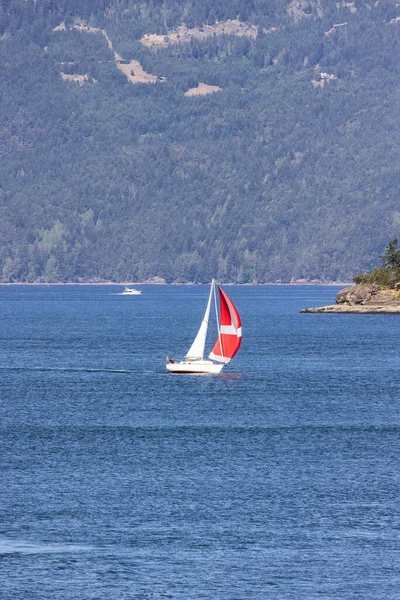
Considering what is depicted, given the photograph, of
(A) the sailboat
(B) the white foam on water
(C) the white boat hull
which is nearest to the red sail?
(A) the sailboat

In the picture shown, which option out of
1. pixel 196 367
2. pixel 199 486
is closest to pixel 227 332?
pixel 196 367

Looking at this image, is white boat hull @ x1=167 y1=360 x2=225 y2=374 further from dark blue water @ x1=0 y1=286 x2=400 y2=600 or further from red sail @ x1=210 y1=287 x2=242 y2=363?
Result: red sail @ x1=210 y1=287 x2=242 y2=363

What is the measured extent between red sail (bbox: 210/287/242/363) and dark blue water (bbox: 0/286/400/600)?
2.11 meters

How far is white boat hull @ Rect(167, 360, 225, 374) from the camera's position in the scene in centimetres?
11838

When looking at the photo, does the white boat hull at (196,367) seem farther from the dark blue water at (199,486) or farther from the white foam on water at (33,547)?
the white foam on water at (33,547)

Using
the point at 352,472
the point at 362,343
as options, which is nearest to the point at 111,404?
the point at 352,472

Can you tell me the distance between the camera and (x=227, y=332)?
11931 centimetres

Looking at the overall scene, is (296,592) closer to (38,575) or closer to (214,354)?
(38,575)

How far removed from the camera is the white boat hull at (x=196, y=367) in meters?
118

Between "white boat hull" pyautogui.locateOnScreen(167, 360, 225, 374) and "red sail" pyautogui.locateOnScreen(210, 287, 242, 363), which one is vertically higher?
"red sail" pyautogui.locateOnScreen(210, 287, 242, 363)

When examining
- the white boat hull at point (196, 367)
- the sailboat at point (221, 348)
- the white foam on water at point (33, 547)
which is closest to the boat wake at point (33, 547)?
the white foam on water at point (33, 547)

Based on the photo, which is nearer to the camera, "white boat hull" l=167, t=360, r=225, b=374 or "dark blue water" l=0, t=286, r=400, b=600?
"dark blue water" l=0, t=286, r=400, b=600

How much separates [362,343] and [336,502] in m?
108

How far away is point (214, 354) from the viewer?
12281cm
